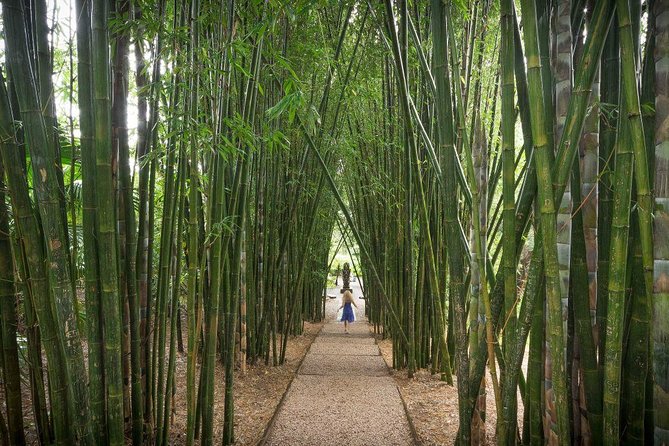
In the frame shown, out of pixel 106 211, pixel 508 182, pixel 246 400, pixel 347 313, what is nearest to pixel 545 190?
pixel 508 182

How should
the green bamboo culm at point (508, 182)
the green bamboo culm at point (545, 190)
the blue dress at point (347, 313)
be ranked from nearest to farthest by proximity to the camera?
1. the green bamboo culm at point (545, 190)
2. the green bamboo culm at point (508, 182)
3. the blue dress at point (347, 313)

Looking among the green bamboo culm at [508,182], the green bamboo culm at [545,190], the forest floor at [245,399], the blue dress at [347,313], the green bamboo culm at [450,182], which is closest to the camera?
the green bamboo culm at [545,190]

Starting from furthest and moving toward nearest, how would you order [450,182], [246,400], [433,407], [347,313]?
[347,313] → [246,400] → [433,407] → [450,182]

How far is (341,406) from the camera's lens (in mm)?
3172

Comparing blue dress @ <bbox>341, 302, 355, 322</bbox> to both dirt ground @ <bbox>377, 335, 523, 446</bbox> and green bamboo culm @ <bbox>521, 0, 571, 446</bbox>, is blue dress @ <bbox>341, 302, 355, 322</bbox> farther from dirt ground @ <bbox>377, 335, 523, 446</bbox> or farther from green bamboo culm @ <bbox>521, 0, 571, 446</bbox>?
green bamboo culm @ <bbox>521, 0, 571, 446</bbox>

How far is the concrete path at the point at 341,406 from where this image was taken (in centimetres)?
265

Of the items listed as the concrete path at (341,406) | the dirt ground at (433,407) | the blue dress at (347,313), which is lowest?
the dirt ground at (433,407)

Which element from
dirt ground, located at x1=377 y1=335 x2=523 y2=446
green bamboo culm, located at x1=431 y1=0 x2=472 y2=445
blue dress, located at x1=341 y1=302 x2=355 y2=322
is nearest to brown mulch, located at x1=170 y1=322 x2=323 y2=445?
dirt ground, located at x1=377 y1=335 x2=523 y2=446

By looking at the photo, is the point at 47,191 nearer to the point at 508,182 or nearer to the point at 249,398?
the point at 508,182

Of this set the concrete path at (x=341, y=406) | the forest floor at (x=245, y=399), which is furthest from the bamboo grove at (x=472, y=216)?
the concrete path at (x=341, y=406)

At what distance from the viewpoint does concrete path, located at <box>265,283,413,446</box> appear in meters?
2.65

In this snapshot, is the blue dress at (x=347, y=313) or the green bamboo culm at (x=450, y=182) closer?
the green bamboo culm at (x=450, y=182)

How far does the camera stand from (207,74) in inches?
77.0

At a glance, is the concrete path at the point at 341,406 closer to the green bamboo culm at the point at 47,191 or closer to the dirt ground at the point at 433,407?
the dirt ground at the point at 433,407
